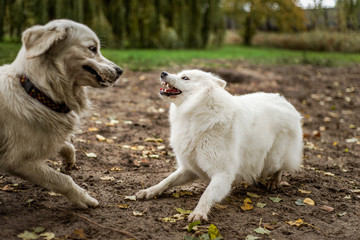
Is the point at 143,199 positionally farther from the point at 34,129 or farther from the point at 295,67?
the point at 295,67

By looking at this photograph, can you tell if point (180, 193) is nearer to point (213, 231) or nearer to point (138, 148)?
point (213, 231)

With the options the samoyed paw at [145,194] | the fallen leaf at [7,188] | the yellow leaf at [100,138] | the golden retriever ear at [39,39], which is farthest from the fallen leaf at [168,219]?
the yellow leaf at [100,138]

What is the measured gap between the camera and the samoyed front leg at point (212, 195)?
3.13 metres

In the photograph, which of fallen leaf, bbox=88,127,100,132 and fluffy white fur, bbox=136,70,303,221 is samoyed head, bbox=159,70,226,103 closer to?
fluffy white fur, bbox=136,70,303,221

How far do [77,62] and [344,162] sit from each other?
4.20m

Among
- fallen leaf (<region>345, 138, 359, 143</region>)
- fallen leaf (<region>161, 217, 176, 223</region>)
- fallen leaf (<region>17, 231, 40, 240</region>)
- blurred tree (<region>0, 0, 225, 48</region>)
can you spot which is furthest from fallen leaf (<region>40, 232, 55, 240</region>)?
blurred tree (<region>0, 0, 225, 48</region>)

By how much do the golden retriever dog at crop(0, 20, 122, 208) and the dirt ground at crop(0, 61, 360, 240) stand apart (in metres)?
0.33

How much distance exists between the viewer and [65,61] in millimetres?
3037

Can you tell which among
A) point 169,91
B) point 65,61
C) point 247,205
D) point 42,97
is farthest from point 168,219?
point 65,61

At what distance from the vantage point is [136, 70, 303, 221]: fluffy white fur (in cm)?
349

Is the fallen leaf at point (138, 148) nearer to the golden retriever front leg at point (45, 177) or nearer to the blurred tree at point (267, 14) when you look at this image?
the golden retriever front leg at point (45, 177)

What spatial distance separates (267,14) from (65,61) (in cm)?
2928

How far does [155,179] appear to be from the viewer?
163 inches

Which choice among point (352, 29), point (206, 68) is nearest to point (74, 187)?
point (206, 68)
